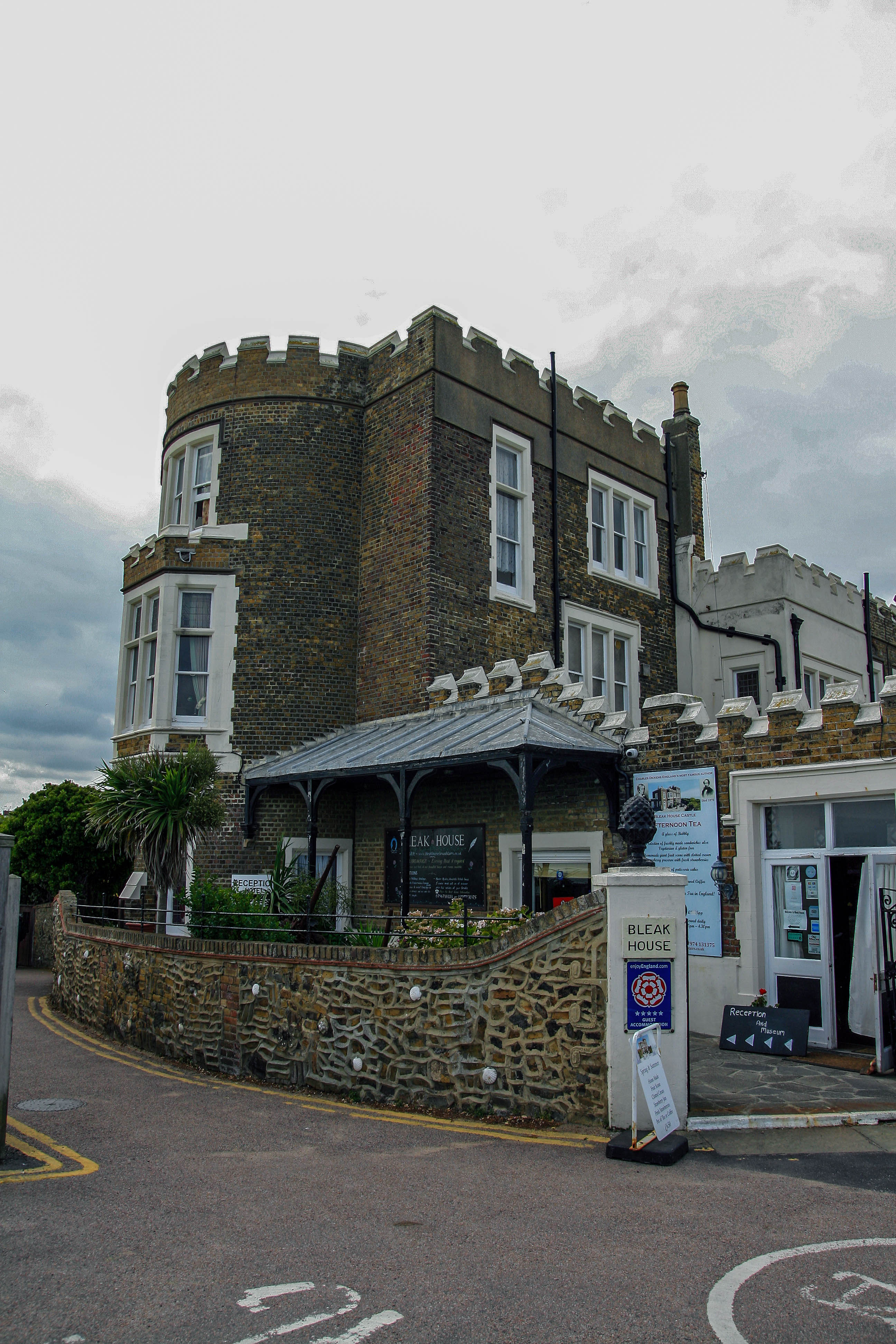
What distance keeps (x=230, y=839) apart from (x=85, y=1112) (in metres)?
8.31

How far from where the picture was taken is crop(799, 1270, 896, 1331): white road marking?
4.73 metres

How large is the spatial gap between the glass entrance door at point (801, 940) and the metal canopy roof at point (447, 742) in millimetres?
2785

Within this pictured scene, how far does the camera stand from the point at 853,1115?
341 inches

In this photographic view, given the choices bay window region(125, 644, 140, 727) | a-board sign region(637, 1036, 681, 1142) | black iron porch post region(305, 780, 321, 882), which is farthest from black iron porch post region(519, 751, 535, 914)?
bay window region(125, 644, 140, 727)

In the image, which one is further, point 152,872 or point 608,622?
point 608,622

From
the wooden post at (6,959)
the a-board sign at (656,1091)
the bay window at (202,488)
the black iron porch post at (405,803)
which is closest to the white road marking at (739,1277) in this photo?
the a-board sign at (656,1091)

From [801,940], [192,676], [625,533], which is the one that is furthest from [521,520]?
[801,940]

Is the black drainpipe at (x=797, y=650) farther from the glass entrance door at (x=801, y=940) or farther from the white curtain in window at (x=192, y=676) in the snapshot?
the white curtain in window at (x=192, y=676)

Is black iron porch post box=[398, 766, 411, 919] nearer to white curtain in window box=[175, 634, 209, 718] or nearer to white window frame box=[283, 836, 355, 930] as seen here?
white window frame box=[283, 836, 355, 930]

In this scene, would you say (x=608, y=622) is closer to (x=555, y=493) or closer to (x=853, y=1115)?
(x=555, y=493)

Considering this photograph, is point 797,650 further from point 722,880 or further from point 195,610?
point 195,610

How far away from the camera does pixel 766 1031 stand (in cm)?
1155

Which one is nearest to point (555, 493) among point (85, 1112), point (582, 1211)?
point (85, 1112)

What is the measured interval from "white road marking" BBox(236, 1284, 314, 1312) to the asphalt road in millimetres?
14
